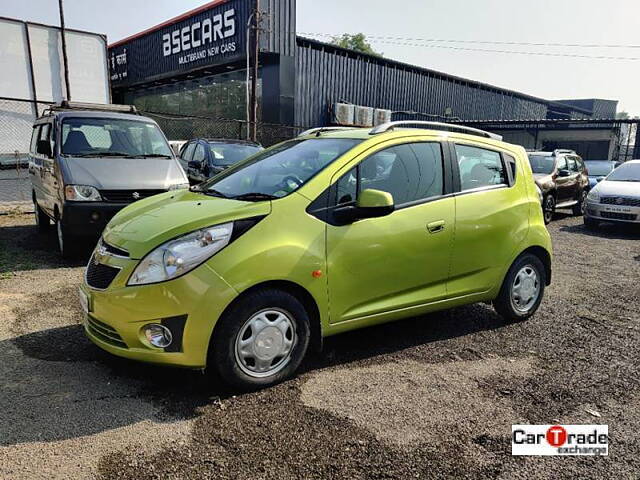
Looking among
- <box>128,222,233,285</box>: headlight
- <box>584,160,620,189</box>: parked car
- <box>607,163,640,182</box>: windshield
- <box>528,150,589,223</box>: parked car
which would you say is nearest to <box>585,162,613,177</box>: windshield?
<box>584,160,620,189</box>: parked car

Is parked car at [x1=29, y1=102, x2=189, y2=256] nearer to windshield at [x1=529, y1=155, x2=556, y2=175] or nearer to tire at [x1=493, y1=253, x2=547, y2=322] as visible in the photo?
tire at [x1=493, y1=253, x2=547, y2=322]

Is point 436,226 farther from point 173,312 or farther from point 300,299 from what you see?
point 173,312

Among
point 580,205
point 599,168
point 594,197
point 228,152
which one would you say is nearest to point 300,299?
point 228,152

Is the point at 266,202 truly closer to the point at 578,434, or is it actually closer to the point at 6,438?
the point at 6,438

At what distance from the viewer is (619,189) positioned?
415 inches

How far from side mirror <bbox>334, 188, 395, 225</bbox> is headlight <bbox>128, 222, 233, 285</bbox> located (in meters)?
0.79

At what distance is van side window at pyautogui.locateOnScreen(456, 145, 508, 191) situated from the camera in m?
4.16

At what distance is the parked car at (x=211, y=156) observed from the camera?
9516 millimetres

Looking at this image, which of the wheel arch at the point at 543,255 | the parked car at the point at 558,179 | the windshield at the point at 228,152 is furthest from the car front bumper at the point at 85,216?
the parked car at the point at 558,179

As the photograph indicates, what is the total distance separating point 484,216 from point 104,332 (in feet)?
10.0

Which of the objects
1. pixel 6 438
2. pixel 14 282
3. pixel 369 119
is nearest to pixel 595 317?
pixel 6 438

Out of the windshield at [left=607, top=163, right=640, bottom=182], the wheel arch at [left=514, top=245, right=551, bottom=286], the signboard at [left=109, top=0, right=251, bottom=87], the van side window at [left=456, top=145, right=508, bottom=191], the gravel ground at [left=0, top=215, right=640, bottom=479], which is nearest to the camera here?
the gravel ground at [left=0, top=215, right=640, bottom=479]

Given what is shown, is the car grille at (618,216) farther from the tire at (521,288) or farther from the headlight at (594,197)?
the tire at (521,288)

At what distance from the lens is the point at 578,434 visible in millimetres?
2893
